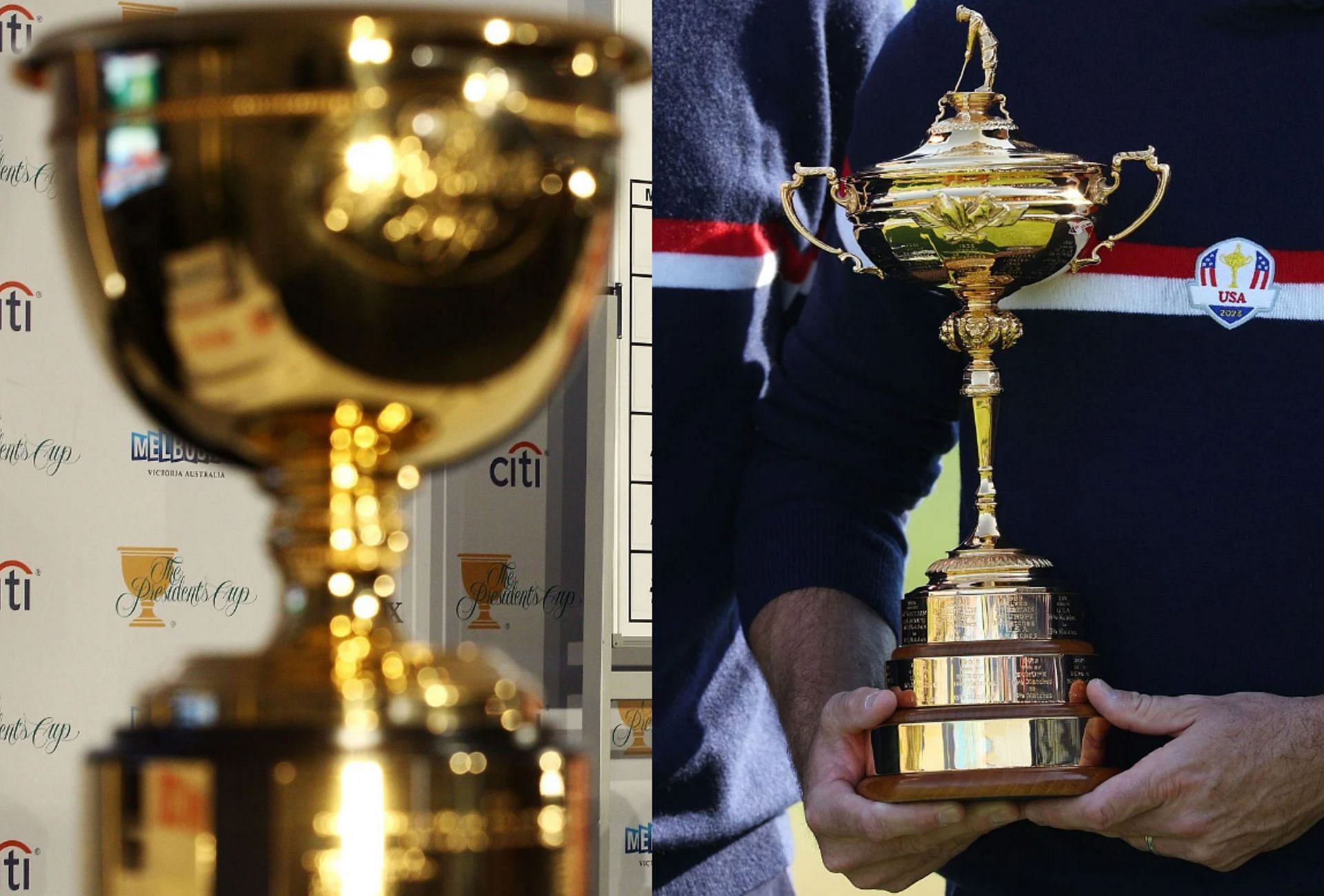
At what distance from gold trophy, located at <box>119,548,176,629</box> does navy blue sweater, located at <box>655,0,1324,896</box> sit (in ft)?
3.21

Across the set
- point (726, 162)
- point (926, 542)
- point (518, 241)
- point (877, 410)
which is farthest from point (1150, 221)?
point (926, 542)

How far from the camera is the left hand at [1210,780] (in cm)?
137

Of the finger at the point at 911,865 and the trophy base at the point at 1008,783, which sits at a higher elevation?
the trophy base at the point at 1008,783

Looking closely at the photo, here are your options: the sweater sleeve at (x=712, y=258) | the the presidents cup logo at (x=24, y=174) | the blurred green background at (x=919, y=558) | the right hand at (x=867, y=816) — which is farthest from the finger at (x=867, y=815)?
the blurred green background at (x=919, y=558)

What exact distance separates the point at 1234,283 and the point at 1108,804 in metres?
0.44

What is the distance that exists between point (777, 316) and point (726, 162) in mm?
180

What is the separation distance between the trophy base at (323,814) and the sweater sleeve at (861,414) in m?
1.07

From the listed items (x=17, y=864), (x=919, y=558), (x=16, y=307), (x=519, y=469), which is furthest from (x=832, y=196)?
(x=919, y=558)

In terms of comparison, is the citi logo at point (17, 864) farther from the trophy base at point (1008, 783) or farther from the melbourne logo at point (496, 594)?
the trophy base at point (1008, 783)

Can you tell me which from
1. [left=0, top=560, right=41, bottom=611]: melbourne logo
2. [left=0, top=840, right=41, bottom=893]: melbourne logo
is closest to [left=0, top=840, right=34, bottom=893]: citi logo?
[left=0, top=840, right=41, bottom=893]: melbourne logo

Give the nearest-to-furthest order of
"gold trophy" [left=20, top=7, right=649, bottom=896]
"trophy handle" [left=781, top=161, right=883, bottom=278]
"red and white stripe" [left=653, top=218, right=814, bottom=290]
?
1. "gold trophy" [left=20, top=7, right=649, bottom=896]
2. "trophy handle" [left=781, top=161, right=883, bottom=278]
3. "red and white stripe" [left=653, top=218, right=814, bottom=290]

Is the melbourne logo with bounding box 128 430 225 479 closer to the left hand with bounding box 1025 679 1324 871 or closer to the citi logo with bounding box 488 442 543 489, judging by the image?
the citi logo with bounding box 488 442 543 489

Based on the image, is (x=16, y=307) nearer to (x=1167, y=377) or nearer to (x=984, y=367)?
(x=984, y=367)

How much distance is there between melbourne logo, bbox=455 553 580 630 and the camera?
93.4 inches
